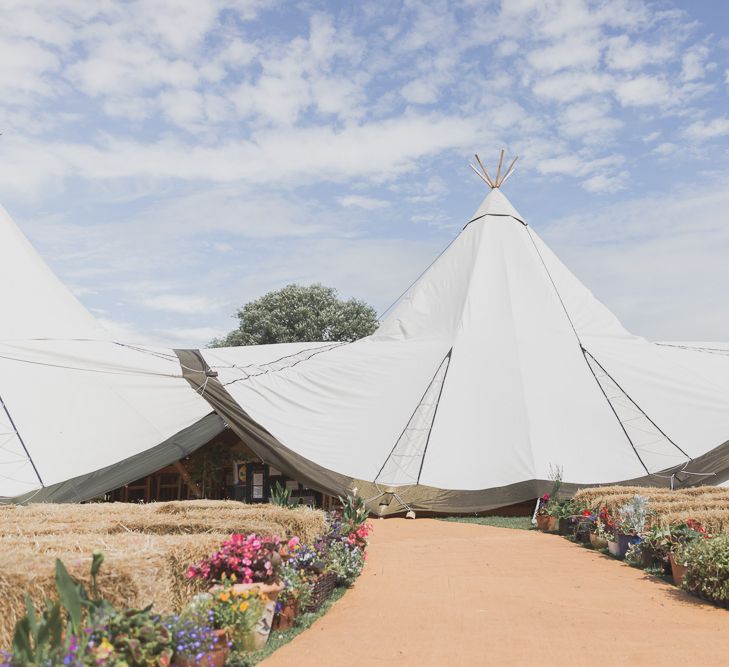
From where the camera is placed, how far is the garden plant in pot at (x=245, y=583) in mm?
4773

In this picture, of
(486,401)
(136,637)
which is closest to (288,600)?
(136,637)

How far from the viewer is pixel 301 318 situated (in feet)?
114

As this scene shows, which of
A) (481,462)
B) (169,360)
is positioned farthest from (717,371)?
(169,360)

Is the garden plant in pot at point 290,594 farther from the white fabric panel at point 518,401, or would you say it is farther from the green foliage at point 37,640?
the white fabric panel at point 518,401

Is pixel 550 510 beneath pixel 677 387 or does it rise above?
beneath

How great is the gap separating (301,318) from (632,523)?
87.8 feet

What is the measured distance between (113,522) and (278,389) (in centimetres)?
746

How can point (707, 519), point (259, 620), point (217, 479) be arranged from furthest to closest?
point (217, 479) → point (707, 519) → point (259, 620)

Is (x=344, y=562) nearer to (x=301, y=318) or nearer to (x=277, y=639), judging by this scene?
(x=277, y=639)

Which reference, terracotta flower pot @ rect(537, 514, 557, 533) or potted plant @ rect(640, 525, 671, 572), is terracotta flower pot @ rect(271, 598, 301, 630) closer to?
potted plant @ rect(640, 525, 671, 572)

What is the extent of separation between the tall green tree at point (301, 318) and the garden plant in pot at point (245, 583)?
94.1 ft

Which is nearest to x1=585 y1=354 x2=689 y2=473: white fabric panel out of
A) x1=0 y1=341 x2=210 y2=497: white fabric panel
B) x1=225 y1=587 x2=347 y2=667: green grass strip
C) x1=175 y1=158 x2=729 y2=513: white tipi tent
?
x1=175 y1=158 x2=729 y2=513: white tipi tent

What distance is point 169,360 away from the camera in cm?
1280

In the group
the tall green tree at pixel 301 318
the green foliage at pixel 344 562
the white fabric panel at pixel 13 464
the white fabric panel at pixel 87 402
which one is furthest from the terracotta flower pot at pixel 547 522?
the tall green tree at pixel 301 318
